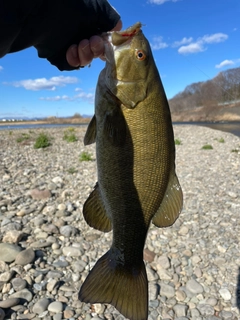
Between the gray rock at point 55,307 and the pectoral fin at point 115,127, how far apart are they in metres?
2.53

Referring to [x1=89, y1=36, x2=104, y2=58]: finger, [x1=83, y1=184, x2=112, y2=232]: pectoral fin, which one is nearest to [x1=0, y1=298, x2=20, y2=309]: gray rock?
[x1=83, y1=184, x2=112, y2=232]: pectoral fin

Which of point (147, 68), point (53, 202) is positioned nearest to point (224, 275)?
point (147, 68)

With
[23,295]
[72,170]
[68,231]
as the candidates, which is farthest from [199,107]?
[23,295]

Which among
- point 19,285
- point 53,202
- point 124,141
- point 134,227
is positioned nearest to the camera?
point 124,141

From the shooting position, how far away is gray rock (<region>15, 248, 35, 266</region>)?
4.25m

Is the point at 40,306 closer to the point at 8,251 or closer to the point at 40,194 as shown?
the point at 8,251

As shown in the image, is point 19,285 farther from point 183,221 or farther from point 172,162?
point 183,221

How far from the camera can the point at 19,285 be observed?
151 inches

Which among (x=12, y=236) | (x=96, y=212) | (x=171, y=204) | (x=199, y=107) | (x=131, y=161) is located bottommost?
(x=12, y=236)

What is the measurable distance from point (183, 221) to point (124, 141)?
427 centimetres

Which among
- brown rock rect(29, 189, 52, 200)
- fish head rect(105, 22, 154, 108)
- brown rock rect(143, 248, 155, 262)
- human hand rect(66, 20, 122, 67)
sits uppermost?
human hand rect(66, 20, 122, 67)

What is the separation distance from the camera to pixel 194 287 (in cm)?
401

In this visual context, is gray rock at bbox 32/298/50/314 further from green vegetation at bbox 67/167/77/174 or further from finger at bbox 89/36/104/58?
green vegetation at bbox 67/167/77/174

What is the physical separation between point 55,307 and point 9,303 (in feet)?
1.81
